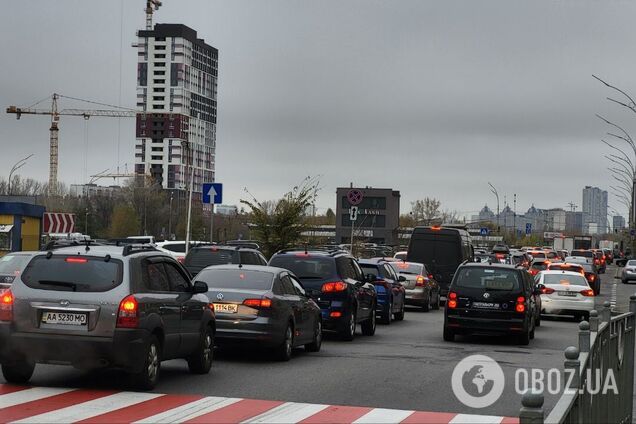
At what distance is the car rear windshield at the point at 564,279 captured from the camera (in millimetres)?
32125

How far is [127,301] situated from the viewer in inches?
494

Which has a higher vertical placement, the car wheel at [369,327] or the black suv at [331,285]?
the black suv at [331,285]

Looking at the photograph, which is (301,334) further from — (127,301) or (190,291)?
(127,301)

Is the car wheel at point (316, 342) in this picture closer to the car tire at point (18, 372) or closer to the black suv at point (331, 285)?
the black suv at point (331, 285)

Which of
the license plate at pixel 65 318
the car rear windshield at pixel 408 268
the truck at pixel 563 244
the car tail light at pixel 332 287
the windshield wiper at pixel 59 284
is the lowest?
the license plate at pixel 65 318

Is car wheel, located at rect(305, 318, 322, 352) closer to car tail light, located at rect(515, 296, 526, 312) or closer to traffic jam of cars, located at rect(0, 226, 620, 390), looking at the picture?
traffic jam of cars, located at rect(0, 226, 620, 390)

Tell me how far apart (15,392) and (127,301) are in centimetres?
161

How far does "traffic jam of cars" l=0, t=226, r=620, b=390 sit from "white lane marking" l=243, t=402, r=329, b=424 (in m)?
1.92

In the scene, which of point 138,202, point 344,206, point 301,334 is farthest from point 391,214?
point 301,334

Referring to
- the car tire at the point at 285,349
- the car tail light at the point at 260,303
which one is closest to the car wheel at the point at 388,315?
the car tire at the point at 285,349

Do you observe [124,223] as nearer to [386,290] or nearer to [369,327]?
[386,290]

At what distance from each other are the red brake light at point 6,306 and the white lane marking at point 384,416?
437 cm

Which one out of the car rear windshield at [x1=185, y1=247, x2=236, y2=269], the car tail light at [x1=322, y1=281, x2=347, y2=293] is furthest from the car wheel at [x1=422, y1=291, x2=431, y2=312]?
the car tail light at [x1=322, y1=281, x2=347, y2=293]

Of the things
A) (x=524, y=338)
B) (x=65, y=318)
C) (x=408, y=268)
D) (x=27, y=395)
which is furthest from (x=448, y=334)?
(x=408, y=268)
